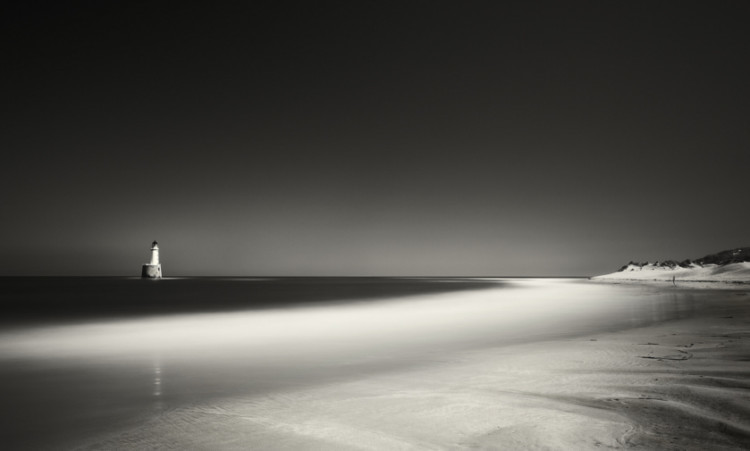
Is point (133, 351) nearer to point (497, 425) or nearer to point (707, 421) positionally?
point (497, 425)

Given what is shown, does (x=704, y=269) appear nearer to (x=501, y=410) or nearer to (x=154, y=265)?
(x=501, y=410)

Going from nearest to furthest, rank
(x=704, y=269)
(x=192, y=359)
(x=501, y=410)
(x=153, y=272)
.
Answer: (x=501, y=410), (x=192, y=359), (x=704, y=269), (x=153, y=272)

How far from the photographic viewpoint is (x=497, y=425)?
14.9ft

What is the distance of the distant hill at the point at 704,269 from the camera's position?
199 feet

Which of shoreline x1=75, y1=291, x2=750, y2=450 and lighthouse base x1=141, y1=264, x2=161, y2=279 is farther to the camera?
lighthouse base x1=141, y1=264, x2=161, y2=279

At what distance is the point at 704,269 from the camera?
72.2 m

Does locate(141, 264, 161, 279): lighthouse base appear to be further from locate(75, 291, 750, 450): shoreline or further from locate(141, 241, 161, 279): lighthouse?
locate(75, 291, 750, 450): shoreline

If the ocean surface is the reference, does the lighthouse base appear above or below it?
above

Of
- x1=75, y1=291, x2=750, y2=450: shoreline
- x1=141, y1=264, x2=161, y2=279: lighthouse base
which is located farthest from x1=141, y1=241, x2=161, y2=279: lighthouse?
x1=75, y1=291, x2=750, y2=450: shoreline

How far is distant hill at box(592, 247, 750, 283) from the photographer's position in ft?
199

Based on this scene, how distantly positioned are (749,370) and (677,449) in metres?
3.95

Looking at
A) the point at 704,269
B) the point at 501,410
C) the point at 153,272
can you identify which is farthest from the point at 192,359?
the point at 153,272

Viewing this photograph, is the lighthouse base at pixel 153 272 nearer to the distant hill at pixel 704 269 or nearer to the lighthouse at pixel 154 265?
the lighthouse at pixel 154 265

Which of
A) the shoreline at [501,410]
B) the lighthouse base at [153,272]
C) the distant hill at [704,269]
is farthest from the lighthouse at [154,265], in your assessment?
the shoreline at [501,410]
